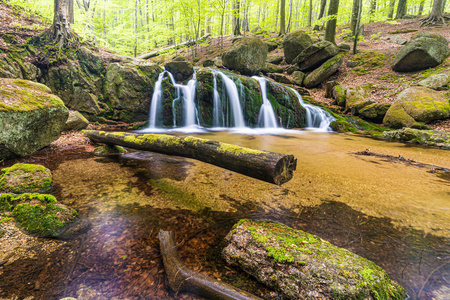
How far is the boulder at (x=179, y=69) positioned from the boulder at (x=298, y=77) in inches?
330

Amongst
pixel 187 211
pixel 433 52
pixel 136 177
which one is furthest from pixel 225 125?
pixel 433 52

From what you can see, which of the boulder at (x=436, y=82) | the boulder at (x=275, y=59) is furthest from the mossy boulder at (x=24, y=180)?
the boulder at (x=275, y=59)

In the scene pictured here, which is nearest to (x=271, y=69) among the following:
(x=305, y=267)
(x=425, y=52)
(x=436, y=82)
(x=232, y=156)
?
(x=425, y=52)

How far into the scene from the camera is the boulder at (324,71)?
13984mm

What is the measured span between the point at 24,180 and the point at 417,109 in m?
13.4

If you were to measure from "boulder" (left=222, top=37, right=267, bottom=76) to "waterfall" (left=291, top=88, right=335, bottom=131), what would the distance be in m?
4.98

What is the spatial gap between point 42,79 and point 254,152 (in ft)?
34.5

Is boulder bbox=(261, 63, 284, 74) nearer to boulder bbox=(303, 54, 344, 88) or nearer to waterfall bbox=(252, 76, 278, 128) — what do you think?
boulder bbox=(303, 54, 344, 88)

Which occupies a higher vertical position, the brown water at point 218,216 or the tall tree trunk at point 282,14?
the tall tree trunk at point 282,14

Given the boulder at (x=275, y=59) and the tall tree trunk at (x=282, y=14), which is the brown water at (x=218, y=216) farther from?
the tall tree trunk at (x=282, y=14)

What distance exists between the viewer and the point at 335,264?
1.46 metres

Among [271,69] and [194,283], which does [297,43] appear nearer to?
[271,69]

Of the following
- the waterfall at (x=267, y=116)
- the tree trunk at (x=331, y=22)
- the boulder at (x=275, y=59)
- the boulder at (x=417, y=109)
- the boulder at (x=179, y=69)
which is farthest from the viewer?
the boulder at (x=275, y=59)

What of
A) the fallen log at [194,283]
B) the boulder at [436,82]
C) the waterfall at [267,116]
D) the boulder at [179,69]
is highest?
the boulder at [179,69]
